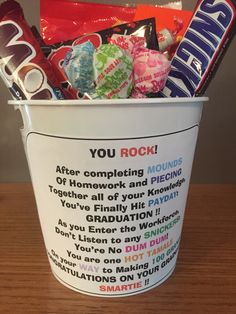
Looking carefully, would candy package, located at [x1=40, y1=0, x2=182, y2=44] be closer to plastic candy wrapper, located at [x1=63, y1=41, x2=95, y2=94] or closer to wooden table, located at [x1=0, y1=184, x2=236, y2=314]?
plastic candy wrapper, located at [x1=63, y1=41, x2=95, y2=94]

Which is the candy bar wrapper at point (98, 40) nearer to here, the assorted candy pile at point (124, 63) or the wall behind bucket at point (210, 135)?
the assorted candy pile at point (124, 63)

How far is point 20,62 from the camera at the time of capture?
0.34m

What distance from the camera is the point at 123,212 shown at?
0.33 metres

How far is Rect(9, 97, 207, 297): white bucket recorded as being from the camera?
0.31 m

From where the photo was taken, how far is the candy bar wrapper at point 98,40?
391 mm

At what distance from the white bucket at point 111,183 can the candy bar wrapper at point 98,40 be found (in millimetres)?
81

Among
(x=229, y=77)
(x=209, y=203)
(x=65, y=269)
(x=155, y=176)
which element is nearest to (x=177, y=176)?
(x=155, y=176)

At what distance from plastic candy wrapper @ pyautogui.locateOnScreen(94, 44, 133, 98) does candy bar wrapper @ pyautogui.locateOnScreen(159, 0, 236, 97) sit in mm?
60

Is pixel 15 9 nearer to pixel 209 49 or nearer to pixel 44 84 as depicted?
pixel 44 84

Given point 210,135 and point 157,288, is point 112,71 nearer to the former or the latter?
point 157,288

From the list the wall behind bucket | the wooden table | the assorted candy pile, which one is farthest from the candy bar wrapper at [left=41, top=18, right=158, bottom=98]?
the wall behind bucket

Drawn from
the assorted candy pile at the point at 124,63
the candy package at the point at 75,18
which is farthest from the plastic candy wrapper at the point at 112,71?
the candy package at the point at 75,18

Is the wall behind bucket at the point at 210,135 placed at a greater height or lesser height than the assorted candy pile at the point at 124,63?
lesser

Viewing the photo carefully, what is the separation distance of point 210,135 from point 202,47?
41 centimetres
